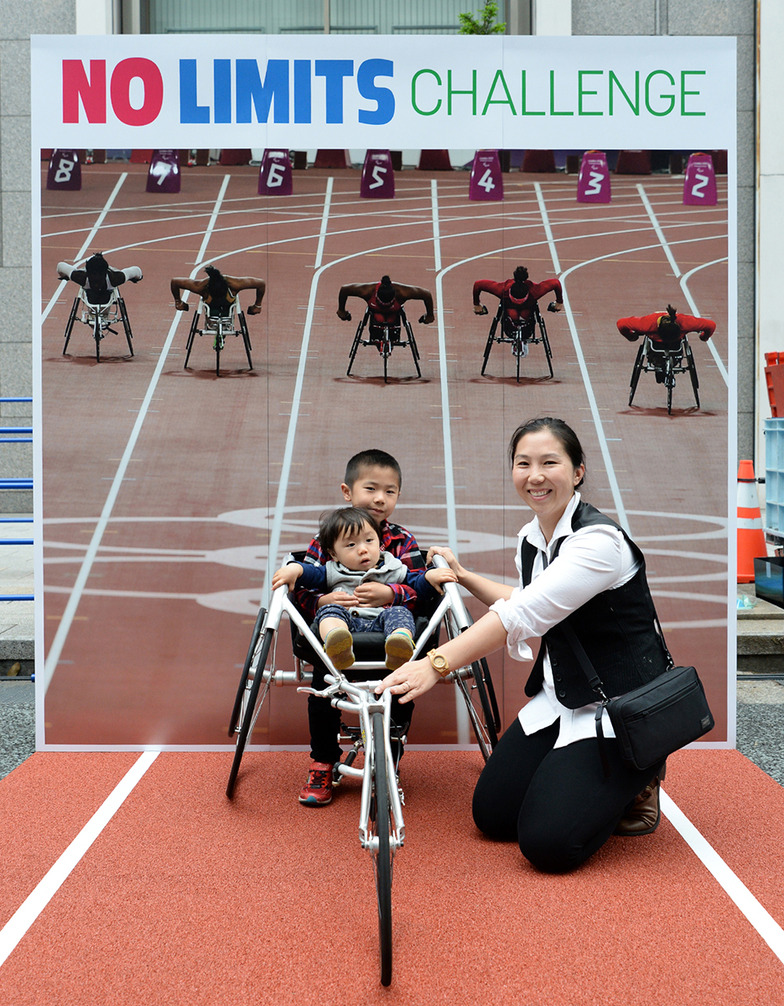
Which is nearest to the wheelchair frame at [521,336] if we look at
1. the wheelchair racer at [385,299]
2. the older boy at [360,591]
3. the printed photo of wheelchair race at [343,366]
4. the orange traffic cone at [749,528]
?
the printed photo of wheelchair race at [343,366]

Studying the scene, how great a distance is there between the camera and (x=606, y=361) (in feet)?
14.6

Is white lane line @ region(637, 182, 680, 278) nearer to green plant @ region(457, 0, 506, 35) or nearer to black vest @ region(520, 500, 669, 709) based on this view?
black vest @ region(520, 500, 669, 709)

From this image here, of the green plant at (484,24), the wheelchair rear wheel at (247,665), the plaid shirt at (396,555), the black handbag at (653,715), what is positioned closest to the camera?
the black handbag at (653,715)

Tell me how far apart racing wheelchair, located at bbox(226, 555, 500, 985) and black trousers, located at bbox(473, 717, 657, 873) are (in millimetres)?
296

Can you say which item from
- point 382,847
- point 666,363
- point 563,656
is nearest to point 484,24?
point 666,363

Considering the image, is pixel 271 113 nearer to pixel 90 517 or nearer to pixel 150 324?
pixel 150 324

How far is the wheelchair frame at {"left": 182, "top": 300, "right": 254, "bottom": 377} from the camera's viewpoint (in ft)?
14.4

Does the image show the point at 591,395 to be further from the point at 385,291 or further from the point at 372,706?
the point at 372,706

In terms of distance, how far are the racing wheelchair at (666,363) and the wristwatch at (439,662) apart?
6.32ft

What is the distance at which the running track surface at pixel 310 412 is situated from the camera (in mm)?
4398

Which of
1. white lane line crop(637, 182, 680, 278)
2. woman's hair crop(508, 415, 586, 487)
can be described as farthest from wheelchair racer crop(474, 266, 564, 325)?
woman's hair crop(508, 415, 586, 487)

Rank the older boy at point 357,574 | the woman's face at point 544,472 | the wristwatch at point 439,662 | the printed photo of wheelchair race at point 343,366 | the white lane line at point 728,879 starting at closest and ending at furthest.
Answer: the white lane line at point 728,879 → the wristwatch at point 439,662 → the woman's face at point 544,472 → the older boy at point 357,574 → the printed photo of wheelchair race at point 343,366

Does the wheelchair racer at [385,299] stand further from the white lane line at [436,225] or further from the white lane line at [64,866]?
the white lane line at [64,866]

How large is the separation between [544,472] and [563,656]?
24.7 inches
